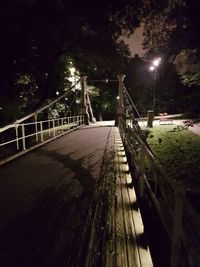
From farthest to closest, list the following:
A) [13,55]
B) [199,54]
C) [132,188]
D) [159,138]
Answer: [159,138], [13,55], [199,54], [132,188]

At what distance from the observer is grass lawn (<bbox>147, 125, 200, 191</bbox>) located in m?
12.8


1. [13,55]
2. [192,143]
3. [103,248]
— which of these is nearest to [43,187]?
[103,248]

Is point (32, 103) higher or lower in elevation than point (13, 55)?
lower

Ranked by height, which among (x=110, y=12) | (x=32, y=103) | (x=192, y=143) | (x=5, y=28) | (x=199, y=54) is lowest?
(x=192, y=143)

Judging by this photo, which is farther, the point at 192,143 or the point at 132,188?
the point at 192,143

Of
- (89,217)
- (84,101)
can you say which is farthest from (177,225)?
(84,101)

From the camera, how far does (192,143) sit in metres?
15.8

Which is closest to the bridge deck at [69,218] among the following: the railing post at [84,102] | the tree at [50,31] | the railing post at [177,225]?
the railing post at [177,225]

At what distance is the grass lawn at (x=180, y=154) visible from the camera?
12.8 m

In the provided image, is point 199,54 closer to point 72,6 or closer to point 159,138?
point 72,6

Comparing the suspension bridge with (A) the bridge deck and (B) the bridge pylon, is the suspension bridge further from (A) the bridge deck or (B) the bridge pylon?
(B) the bridge pylon

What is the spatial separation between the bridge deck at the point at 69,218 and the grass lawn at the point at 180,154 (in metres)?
6.56

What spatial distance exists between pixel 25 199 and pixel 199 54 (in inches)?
254

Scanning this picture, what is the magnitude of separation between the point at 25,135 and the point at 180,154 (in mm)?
8732
